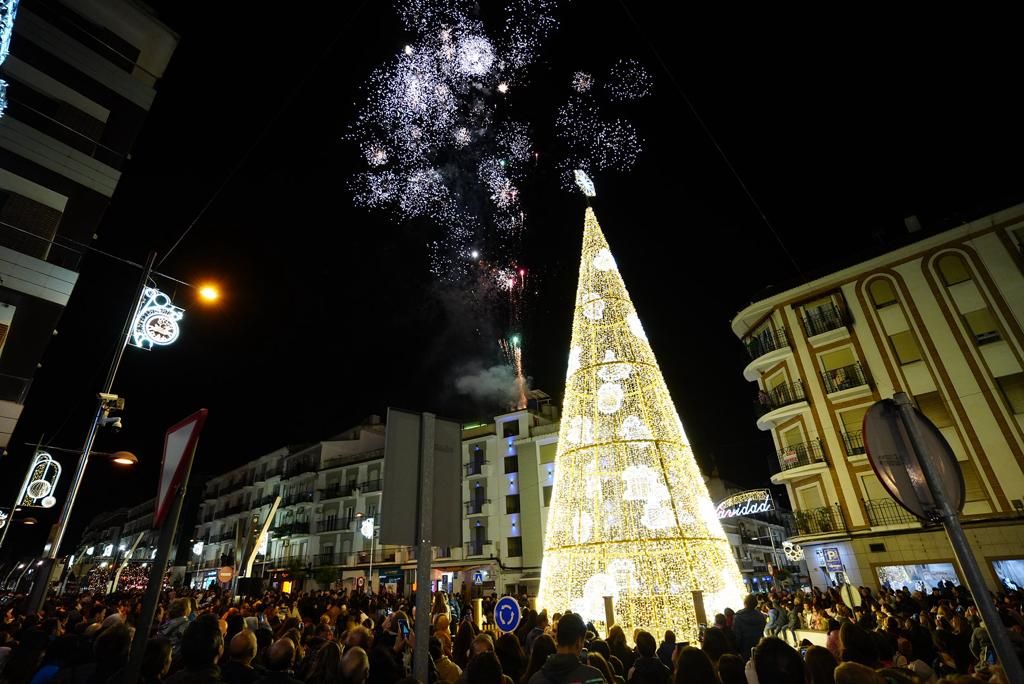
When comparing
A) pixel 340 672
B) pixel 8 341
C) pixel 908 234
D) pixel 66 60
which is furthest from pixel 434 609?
pixel 908 234

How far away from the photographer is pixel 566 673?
11.3 feet

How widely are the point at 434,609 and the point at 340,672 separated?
8.05 meters

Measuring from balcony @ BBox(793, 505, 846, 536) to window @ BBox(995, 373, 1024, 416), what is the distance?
7.11 m

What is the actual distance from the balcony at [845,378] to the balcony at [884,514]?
15.6 feet

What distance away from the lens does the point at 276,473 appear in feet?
163

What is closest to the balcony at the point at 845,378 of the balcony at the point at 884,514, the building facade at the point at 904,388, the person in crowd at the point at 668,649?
the building facade at the point at 904,388

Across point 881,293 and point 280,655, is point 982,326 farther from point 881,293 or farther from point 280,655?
point 280,655

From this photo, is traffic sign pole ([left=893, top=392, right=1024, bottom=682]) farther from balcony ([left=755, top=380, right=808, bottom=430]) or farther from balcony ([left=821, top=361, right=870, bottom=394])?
balcony ([left=755, top=380, right=808, bottom=430])

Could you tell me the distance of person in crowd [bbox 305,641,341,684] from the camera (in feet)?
12.9

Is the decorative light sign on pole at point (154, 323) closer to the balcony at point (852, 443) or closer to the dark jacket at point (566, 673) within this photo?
the dark jacket at point (566, 673)

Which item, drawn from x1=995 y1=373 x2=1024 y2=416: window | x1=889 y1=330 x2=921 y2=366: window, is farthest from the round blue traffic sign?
x1=889 y1=330 x2=921 y2=366: window

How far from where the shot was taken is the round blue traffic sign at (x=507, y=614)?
22.3ft

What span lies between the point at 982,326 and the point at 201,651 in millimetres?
26324

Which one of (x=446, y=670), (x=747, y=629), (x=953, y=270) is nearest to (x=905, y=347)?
(x=953, y=270)
